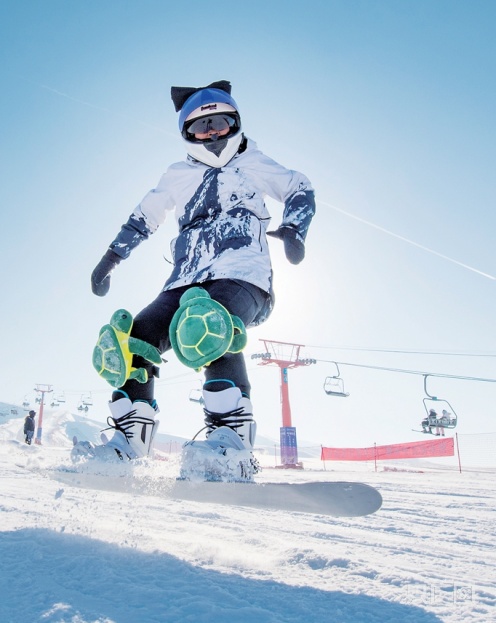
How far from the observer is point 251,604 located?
750 millimetres

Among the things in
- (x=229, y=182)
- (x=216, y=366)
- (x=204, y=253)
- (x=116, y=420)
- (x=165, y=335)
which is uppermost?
(x=229, y=182)

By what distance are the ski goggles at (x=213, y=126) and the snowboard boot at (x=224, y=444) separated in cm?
138

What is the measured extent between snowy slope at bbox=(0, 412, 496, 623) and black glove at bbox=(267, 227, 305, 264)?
3.32 feet

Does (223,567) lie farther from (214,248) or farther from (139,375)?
(214,248)

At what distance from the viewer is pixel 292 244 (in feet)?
6.37

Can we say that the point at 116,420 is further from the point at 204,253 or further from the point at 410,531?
the point at 410,531

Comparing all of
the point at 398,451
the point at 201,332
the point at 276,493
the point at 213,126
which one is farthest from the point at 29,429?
the point at 398,451

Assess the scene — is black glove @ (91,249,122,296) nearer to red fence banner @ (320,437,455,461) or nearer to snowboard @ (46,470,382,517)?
snowboard @ (46,470,382,517)

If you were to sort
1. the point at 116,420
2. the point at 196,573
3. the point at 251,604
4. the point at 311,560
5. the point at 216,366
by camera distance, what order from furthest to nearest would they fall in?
the point at 116,420 → the point at 216,366 → the point at 311,560 → the point at 196,573 → the point at 251,604

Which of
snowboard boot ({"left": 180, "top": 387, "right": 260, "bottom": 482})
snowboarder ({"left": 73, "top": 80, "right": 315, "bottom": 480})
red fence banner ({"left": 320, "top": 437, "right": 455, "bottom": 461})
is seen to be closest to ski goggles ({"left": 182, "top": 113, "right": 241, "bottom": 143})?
snowboarder ({"left": 73, "top": 80, "right": 315, "bottom": 480})

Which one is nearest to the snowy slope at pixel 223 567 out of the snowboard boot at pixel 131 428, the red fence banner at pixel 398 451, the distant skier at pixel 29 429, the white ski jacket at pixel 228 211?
the snowboard boot at pixel 131 428

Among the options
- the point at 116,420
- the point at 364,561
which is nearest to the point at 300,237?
the point at 116,420

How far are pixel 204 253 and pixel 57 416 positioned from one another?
7849 cm

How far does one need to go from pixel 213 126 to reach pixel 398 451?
24738 millimetres
